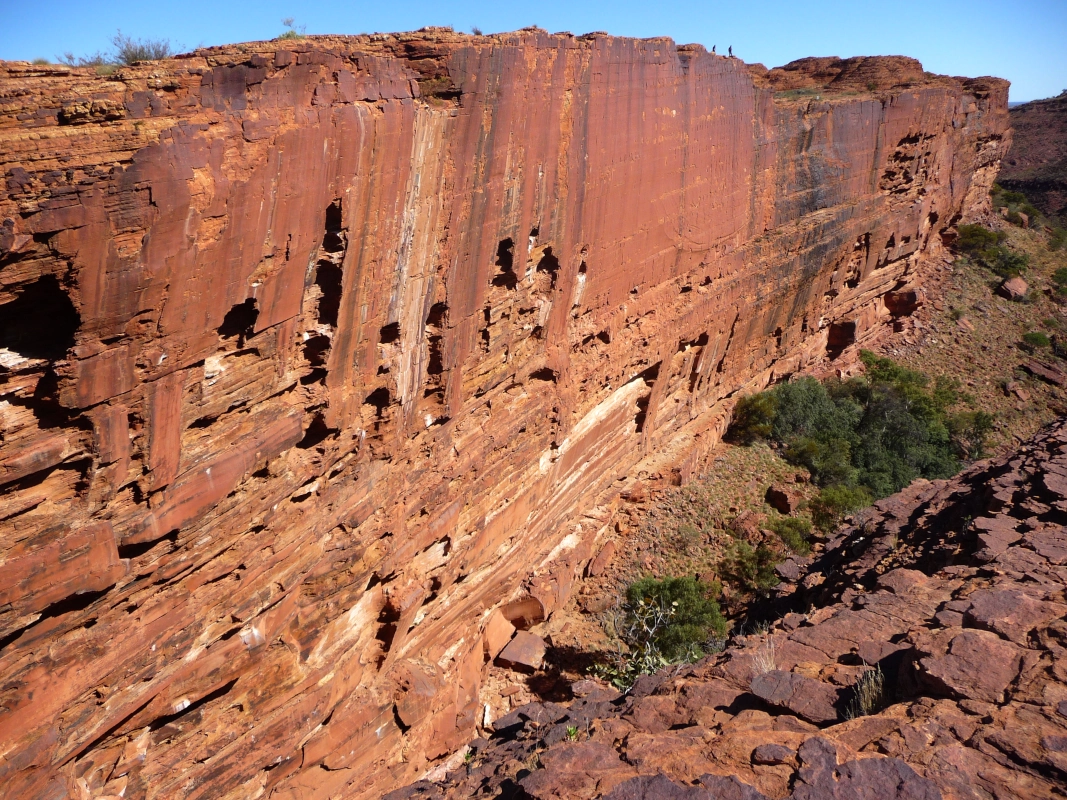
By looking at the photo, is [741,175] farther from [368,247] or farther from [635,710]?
[635,710]

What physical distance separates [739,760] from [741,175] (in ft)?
36.6

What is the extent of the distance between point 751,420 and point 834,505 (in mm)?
2649

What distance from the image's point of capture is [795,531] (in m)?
14.8

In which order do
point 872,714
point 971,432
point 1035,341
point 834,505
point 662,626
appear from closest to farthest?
point 872,714 → point 662,626 → point 834,505 → point 971,432 → point 1035,341

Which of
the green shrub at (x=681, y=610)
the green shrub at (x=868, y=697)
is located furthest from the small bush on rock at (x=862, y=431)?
the green shrub at (x=868, y=697)

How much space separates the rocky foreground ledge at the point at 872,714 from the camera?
468cm

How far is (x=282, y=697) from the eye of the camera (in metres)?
8.05

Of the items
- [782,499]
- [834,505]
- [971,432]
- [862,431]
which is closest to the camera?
[834,505]

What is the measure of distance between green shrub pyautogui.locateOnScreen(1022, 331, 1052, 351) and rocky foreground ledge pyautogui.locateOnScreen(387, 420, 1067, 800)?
14340 mm

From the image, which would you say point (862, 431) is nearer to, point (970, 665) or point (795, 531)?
point (795, 531)

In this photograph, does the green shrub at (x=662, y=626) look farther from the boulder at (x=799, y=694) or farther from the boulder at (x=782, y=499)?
the boulder at (x=799, y=694)

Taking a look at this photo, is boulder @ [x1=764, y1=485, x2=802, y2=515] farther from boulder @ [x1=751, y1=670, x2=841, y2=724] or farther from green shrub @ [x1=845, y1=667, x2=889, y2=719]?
green shrub @ [x1=845, y1=667, x2=889, y2=719]

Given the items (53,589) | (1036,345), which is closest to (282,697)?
(53,589)

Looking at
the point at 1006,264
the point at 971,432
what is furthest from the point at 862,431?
the point at 1006,264
